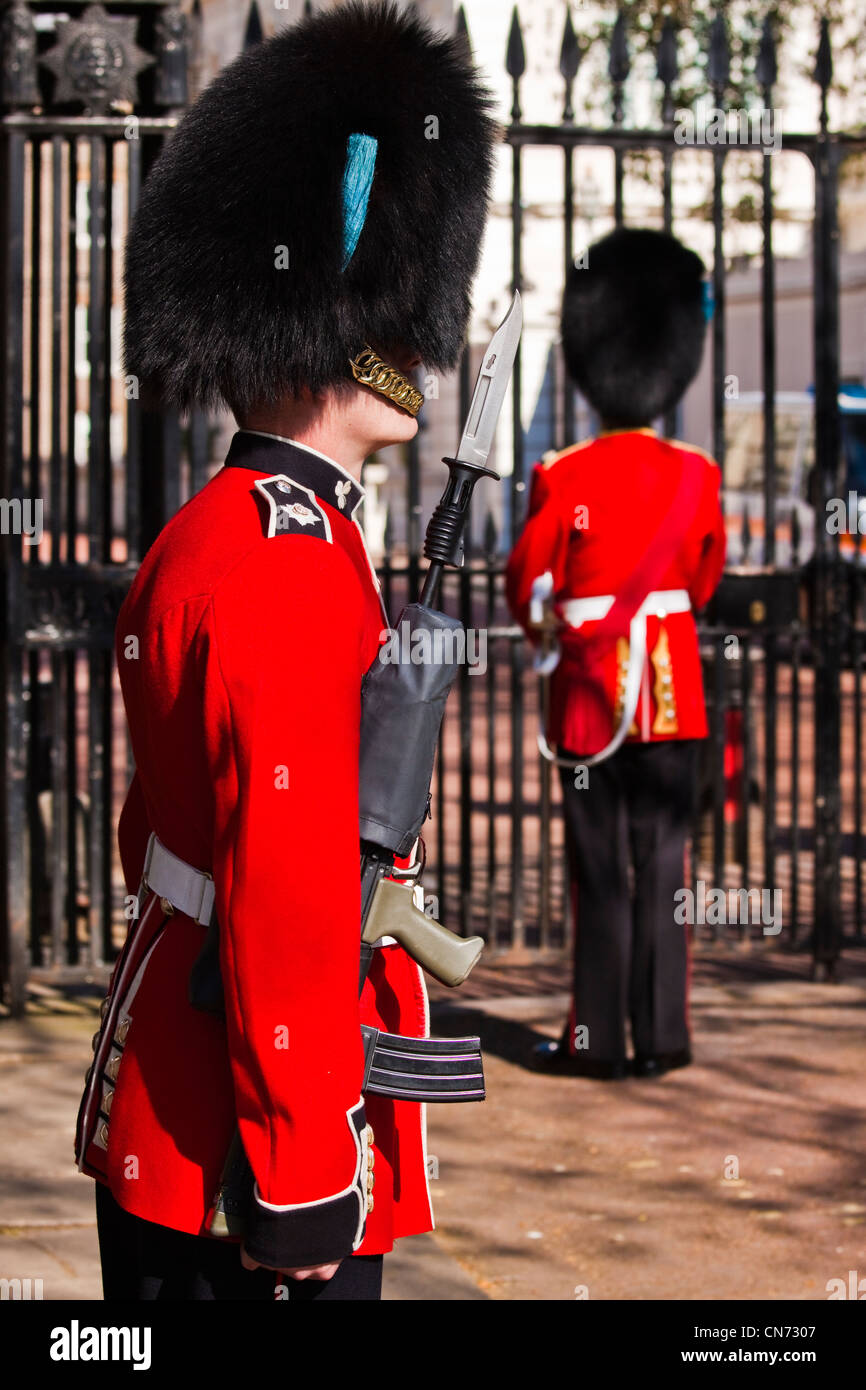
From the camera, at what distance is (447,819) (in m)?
10.2

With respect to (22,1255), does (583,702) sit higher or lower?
higher

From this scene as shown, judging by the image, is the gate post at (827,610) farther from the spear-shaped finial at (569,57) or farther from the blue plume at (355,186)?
the blue plume at (355,186)

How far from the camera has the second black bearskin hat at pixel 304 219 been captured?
229 cm

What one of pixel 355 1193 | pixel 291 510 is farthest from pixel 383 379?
pixel 355 1193

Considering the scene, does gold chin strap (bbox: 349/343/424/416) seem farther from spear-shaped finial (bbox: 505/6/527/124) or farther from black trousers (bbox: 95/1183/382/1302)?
spear-shaped finial (bbox: 505/6/527/124)

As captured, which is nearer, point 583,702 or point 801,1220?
point 801,1220

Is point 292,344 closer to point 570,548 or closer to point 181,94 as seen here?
point 570,548

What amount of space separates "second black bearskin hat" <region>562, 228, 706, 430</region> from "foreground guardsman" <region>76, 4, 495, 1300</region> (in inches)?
117

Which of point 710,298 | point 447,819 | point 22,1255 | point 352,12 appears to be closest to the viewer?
point 352,12

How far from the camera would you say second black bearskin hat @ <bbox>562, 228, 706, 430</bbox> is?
18.0 feet

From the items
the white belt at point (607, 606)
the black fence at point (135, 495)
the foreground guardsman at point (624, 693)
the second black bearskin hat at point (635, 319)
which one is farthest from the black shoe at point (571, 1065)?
the second black bearskin hat at point (635, 319)

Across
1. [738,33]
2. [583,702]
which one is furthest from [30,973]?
[738,33]

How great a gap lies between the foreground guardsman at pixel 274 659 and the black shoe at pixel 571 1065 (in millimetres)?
2980
